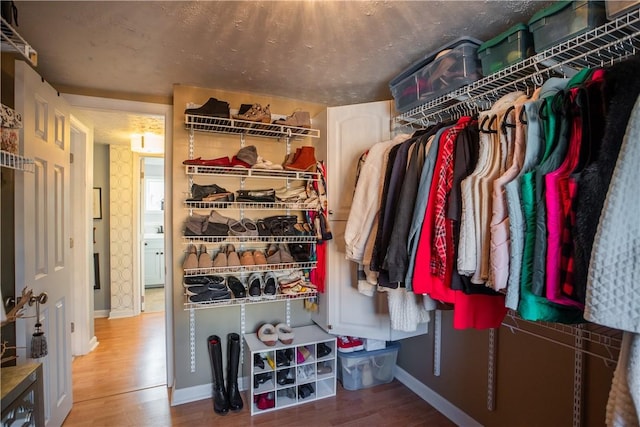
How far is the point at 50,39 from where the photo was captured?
1.56m

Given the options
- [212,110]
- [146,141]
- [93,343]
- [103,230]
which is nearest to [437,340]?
[212,110]

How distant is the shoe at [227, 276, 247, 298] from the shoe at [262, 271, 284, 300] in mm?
138

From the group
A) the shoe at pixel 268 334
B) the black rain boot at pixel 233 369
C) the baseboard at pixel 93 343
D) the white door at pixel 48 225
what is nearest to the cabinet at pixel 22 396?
the white door at pixel 48 225

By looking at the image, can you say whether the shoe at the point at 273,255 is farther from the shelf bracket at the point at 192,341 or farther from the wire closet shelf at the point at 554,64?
the wire closet shelf at the point at 554,64

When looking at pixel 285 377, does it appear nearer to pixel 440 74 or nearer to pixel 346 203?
pixel 346 203

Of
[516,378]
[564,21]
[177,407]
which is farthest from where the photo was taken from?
[177,407]

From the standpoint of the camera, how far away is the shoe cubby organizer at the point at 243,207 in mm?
2029

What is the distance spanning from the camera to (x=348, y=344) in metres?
2.34

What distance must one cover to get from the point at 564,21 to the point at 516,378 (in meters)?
1.62

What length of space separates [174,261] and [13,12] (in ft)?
4.85

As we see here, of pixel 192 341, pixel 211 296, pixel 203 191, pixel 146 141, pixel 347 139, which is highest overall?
pixel 146 141

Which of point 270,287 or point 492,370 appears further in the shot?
point 270,287

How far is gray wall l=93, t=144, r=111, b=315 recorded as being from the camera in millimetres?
3742

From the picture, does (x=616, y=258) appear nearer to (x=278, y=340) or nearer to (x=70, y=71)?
(x=278, y=340)
